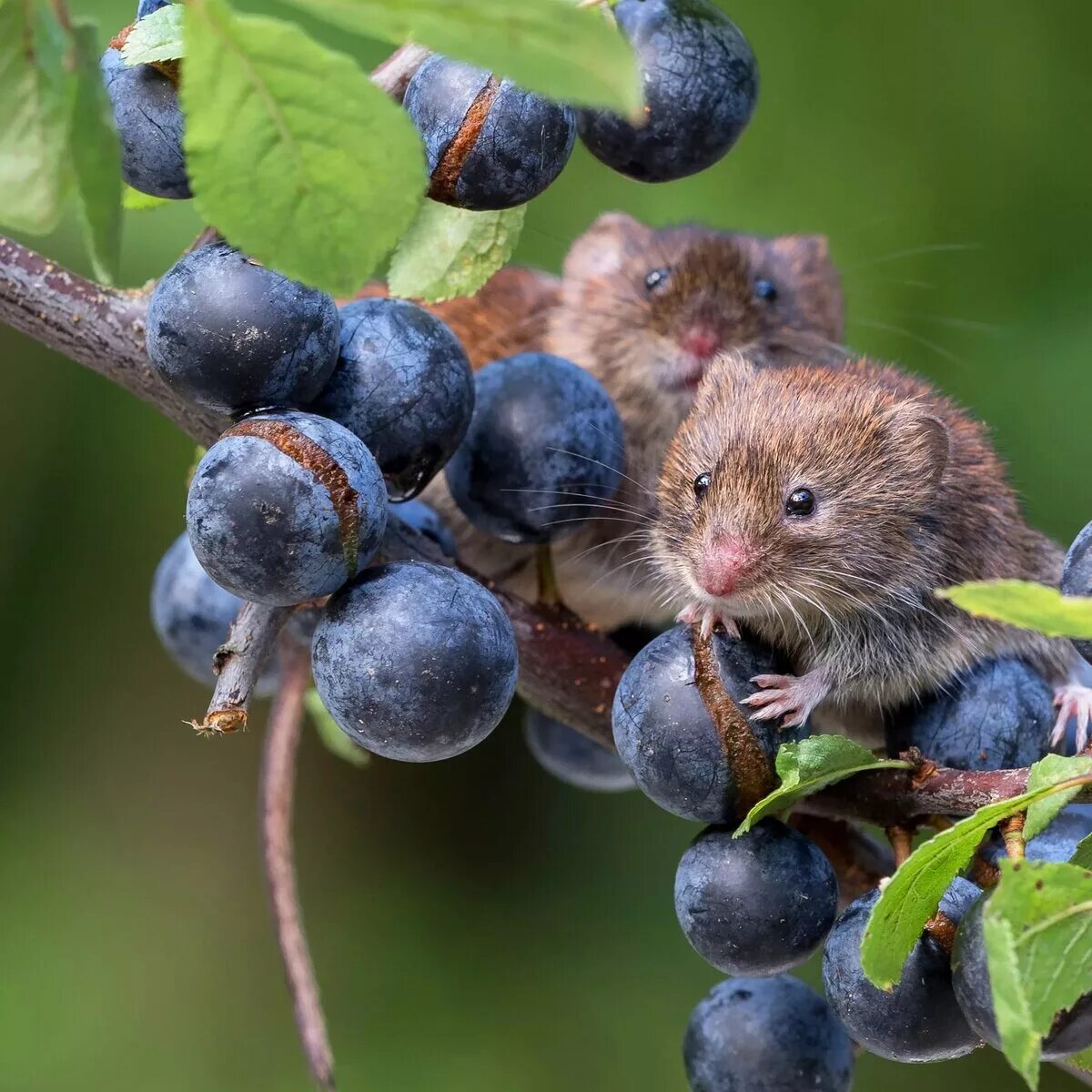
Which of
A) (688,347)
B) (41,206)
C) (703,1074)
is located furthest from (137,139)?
(688,347)

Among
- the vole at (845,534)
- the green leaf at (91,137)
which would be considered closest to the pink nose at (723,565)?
the vole at (845,534)

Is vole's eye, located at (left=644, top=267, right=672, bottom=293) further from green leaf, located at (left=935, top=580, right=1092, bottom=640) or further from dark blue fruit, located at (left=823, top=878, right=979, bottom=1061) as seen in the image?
green leaf, located at (left=935, top=580, right=1092, bottom=640)

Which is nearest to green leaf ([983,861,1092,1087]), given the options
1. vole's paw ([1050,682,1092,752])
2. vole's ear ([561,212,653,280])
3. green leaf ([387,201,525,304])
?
vole's paw ([1050,682,1092,752])

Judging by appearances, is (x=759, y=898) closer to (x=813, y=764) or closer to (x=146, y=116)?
(x=813, y=764)

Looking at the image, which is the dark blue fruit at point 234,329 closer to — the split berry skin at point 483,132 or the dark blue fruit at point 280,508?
the dark blue fruit at point 280,508

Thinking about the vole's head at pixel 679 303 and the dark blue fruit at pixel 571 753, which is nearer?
the dark blue fruit at pixel 571 753

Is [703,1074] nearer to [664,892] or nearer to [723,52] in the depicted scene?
[723,52]

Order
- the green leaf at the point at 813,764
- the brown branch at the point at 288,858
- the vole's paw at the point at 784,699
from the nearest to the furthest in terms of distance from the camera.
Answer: the green leaf at the point at 813,764, the vole's paw at the point at 784,699, the brown branch at the point at 288,858

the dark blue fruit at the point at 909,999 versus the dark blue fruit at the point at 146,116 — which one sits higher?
the dark blue fruit at the point at 146,116
